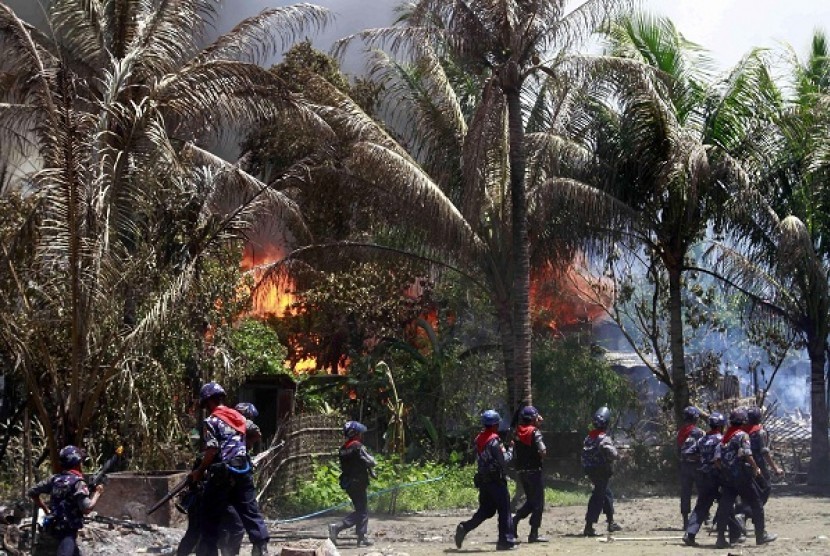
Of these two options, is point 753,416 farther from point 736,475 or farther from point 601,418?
point 601,418

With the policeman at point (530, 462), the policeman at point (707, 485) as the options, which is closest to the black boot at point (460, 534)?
the policeman at point (530, 462)

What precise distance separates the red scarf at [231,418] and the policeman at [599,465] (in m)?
5.64

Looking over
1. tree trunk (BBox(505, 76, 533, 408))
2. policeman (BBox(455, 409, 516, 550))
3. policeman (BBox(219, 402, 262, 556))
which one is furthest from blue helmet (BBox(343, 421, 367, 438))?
tree trunk (BBox(505, 76, 533, 408))

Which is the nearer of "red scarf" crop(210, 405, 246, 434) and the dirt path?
"red scarf" crop(210, 405, 246, 434)

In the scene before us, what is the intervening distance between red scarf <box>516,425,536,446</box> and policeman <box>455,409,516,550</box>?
89 cm

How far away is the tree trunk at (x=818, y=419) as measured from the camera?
25250 millimetres

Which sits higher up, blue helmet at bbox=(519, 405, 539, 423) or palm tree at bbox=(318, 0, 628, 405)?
palm tree at bbox=(318, 0, 628, 405)

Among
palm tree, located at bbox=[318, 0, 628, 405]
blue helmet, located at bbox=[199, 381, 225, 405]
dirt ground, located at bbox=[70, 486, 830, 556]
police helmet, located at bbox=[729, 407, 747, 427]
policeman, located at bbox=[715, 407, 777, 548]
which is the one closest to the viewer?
blue helmet, located at bbox=[199, 381, 225, 405]

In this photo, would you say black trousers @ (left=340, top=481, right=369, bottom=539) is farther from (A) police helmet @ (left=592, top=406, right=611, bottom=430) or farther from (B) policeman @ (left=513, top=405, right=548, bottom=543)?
(A) police helmet @ (left=592, top=406, right=611, bottom=430)

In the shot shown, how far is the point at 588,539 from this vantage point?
578 inches

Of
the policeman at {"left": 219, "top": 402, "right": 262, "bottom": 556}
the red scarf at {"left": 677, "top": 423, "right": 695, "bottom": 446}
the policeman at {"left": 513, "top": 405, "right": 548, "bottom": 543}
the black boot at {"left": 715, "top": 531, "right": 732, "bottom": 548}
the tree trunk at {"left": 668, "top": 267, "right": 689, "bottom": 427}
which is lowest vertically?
the black boot at {"left": 715, "top": 531, "right": 732, "bottom": 548}

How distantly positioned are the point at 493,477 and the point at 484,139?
20.8 ft

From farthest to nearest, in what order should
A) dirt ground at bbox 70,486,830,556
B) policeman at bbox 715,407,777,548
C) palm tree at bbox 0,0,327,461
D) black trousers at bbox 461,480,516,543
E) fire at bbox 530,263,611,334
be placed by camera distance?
fire at bbox 530,263,611,334, policeman at bbox 715,407,777,548, black trousers at bbox 461,480,516,543, palm tree at bbox 0,0,327,461, dirt ground at bbox 70,486,830,556

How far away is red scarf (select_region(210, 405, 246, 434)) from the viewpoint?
10.5 meters
